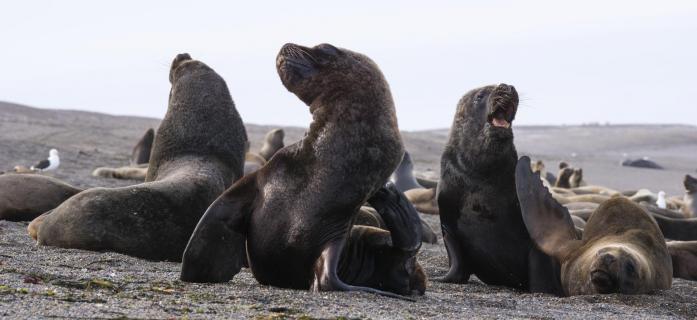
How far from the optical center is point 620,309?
5.62m

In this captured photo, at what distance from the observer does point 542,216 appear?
7141 millimetres

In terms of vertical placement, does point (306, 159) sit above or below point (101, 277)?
above

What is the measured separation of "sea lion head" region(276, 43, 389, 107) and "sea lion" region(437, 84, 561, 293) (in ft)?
6.23

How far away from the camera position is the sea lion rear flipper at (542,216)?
700 cm

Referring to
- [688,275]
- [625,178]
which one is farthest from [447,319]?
[625,178]

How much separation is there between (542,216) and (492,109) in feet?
2.73

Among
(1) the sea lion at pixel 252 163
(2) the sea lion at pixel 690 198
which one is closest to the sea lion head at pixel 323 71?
(1) the sea lion at pixel 252 163

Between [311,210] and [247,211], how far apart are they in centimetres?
35

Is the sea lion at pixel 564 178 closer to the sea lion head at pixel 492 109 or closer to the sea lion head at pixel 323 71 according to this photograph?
the sea lion head at pixel 492 109

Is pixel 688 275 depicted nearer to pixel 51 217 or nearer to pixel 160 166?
pixel 160 166

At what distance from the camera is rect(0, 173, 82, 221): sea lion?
8648 millimetres

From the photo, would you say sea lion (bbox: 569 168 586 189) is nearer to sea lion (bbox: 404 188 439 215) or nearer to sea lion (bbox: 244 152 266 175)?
sea lion (bbox: 404 188 439 215)

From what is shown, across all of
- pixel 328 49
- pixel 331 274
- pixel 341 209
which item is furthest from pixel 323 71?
pixel 331 274

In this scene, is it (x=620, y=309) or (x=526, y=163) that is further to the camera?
(x=526, y=163)
